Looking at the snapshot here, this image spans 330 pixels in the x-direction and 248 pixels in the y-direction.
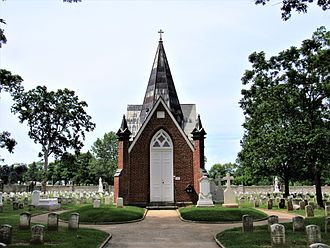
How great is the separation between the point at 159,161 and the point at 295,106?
10.8 m

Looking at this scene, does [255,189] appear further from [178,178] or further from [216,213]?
[216,213]

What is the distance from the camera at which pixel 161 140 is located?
27.0m

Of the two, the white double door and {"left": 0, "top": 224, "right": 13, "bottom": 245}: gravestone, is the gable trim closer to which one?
the white double door

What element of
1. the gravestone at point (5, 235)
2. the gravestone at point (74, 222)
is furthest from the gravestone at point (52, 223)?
the gravestone at point (5, 235)

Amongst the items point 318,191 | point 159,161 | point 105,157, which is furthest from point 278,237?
point 105,157

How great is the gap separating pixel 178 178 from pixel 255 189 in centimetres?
3164

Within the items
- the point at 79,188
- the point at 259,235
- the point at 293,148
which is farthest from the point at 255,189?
the point at 259,235

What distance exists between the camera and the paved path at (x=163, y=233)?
11953 mm

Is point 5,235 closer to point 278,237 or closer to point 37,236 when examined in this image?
point 37,236

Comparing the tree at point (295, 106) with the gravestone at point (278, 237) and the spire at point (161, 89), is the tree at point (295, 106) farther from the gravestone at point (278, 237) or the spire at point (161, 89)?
the gravestone at point (278, 237)

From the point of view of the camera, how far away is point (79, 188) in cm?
5709

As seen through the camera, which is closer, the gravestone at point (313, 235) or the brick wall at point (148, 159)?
the gravestone at point (313, 235)

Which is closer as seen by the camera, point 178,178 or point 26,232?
point 26,232

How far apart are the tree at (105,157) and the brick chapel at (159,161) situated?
155ft
